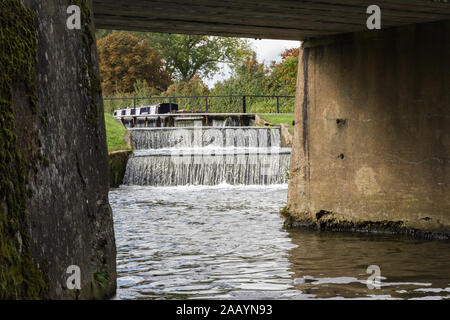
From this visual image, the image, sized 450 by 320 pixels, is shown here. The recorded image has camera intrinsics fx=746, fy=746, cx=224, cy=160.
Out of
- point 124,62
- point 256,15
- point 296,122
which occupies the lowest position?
point 296,122

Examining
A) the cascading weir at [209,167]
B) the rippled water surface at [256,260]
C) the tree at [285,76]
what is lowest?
the rippled water surface at [256,260]

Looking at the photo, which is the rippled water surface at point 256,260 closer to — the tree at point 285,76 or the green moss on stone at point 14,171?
the green moss on stone at point 14,171

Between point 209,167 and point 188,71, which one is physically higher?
point 188,71

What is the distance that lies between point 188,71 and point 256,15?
156 ft

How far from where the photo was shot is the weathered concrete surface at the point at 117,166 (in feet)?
71.6

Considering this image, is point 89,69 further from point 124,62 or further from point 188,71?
point 188,71

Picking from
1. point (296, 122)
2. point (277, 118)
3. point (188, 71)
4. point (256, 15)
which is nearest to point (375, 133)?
point (296, 122)

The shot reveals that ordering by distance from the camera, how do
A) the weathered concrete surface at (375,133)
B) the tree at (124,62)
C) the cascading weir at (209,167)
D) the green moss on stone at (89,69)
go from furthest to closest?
the tree at (124,62)
the cascading weir at (209,167)
the weathered concrete surface at (375,133)
the green moss on stone at (89,69)

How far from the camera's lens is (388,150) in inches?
441

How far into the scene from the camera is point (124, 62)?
49938 millimetres

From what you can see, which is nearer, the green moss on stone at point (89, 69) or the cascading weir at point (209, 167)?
the green moss on stone at point (89, 69)

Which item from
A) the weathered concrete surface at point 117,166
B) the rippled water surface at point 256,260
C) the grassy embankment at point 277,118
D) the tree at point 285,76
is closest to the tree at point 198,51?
the tree at point 285,76

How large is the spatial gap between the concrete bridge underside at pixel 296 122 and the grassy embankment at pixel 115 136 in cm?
1158
